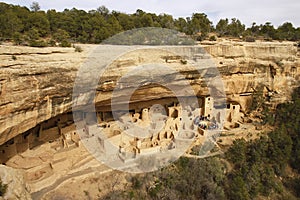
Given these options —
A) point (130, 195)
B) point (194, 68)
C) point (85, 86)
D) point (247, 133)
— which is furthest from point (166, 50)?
point (247, 133)

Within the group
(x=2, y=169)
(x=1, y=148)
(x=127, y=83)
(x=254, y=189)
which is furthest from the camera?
(x=254, y=189)

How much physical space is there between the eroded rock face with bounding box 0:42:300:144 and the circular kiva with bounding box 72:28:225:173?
Answer: 0.13 metres

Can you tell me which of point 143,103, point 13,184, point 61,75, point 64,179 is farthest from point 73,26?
point 13,184

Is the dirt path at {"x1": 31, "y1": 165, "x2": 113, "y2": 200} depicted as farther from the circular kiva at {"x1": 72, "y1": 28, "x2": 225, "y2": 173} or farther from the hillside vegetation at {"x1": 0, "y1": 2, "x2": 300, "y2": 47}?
the hillside vegetation at {"x1": 0, "y1": 2, "x2": 300, "y2": 47}

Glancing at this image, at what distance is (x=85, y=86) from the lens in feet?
23.1

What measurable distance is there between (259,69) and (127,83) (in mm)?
7579

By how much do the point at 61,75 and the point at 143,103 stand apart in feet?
17.9

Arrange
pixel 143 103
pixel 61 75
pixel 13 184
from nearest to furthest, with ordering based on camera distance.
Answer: pixel 13 184 < pixel 61 75 < pixel 143 103

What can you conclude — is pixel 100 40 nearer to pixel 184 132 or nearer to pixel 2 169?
pixel 184 132

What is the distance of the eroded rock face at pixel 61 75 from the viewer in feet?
17.7

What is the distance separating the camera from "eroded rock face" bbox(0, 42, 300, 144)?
17.7 ft

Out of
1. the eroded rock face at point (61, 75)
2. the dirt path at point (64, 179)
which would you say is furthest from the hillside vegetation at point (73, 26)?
the dirt path at point (64, 179)

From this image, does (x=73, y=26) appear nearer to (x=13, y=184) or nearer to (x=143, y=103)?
(x=143, y=103)

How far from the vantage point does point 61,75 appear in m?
6.32
